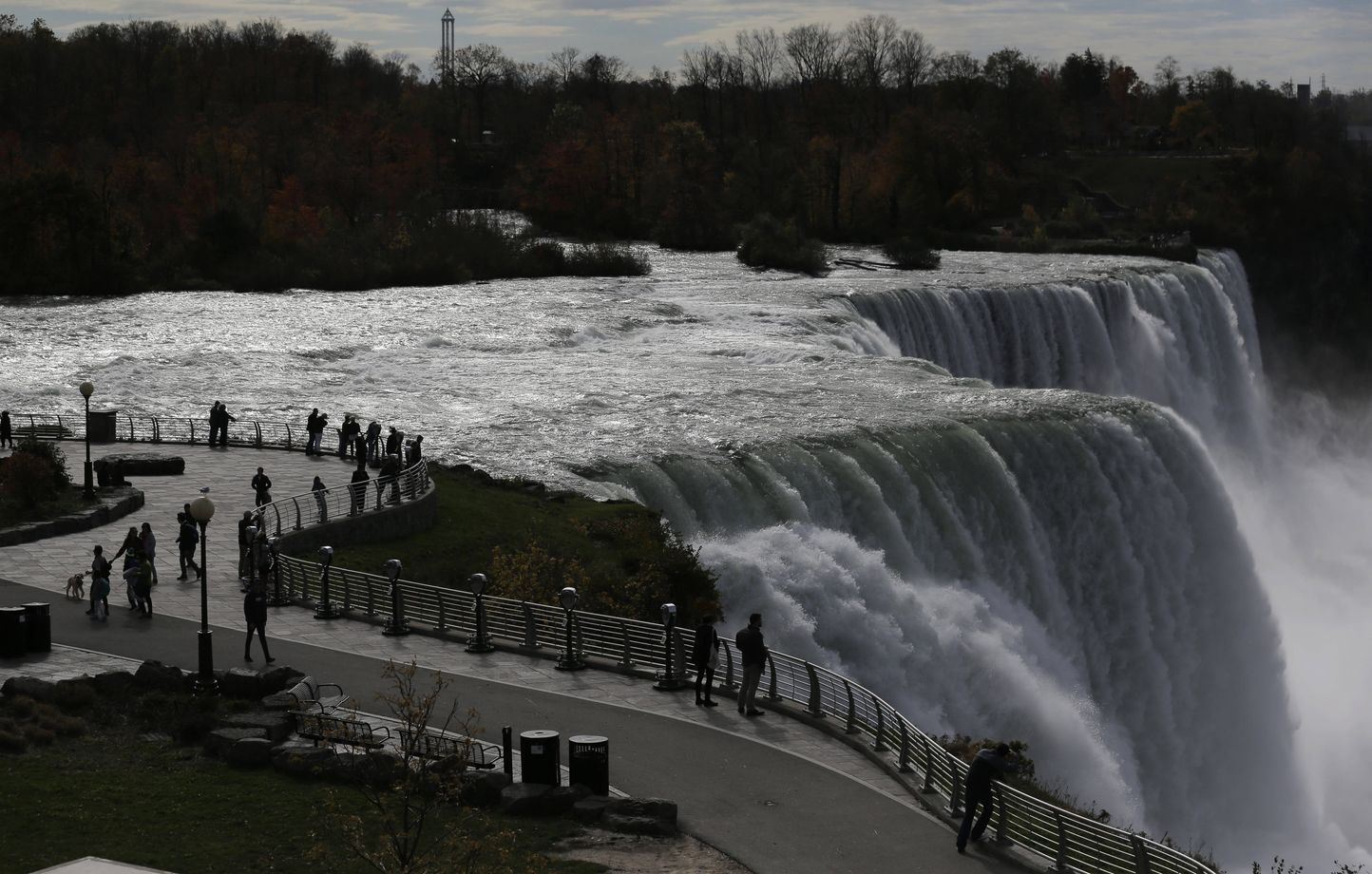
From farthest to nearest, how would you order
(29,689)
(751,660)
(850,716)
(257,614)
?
(257,614) → (751,660) → (29,689) → (850,716)

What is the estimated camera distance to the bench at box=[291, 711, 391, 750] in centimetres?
1872

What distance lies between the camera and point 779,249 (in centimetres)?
8194

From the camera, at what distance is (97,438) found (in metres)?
41.1

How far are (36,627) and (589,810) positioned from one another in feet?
32.6

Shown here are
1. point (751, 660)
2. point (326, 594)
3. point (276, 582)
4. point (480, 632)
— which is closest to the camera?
point (751, 660)

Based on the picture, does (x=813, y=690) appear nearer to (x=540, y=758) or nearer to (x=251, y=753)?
(x=540, y=758)

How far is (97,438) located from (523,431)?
10380 millimetres

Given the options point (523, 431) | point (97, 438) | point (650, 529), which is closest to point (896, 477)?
point (650, 529)

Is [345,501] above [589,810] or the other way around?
above

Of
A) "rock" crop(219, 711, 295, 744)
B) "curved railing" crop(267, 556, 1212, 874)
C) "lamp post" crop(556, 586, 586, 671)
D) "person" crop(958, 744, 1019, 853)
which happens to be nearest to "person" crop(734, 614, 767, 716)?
"curved railing" crop(267, 556, 1212, 874)

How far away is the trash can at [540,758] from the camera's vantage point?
17828 mm

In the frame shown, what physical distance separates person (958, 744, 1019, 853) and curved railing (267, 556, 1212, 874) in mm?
177

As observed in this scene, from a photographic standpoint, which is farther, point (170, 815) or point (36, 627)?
point (36, 627)

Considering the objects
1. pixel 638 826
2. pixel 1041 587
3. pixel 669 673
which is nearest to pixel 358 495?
pixel 669 673
